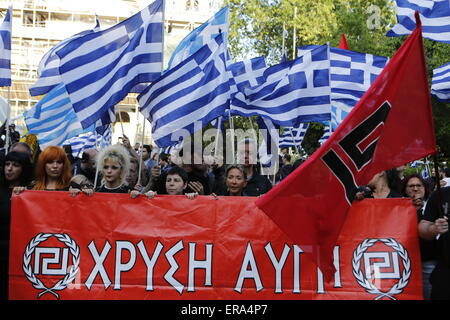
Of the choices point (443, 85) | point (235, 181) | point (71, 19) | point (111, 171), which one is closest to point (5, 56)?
point (111, 171)

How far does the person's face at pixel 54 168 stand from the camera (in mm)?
6191

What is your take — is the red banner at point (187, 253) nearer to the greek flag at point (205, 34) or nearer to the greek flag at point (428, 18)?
the greek flag at point (205, 34)

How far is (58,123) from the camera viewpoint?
10.6 meters

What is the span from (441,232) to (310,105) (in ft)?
15.8

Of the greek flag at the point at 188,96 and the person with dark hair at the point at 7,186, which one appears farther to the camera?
the greek flag at the point at 188,96

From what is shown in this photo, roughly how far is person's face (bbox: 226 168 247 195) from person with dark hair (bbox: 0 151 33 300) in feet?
6.64

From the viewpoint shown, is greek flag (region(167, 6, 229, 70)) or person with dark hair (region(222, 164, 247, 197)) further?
greek flag (region(167, 6, 229, 70))

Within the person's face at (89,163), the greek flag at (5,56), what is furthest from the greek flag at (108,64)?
the greek flag at (5,56)

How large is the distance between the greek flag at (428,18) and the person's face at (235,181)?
3761 mm

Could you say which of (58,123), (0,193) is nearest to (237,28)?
(58,123)

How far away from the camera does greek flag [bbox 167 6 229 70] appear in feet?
32.2

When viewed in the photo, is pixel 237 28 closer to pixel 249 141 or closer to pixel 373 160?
pixel 249 141

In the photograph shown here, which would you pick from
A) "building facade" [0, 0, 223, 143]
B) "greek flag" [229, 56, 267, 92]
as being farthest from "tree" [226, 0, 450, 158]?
"greek flag" [229, 56, 267, 92]

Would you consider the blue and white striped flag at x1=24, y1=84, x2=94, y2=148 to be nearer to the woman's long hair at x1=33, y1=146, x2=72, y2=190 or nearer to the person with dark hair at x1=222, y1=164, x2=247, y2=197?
the woman's long hair at x1=33, y1=146, x2=72, y2=190
